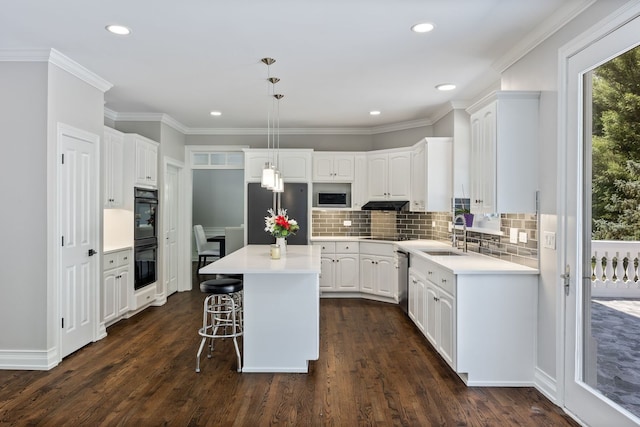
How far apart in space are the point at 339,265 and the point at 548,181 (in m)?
3.68

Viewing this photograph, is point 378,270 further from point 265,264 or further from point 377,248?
point 265,264

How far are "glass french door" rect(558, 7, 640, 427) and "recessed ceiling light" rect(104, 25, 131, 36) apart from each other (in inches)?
121

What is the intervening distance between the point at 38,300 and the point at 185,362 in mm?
1313

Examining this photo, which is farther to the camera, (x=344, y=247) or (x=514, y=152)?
(x=344, y=247)

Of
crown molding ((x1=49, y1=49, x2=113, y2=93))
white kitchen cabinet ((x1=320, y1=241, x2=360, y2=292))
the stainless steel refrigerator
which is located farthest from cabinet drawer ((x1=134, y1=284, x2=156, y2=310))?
crown molding ((x1=49, y1=49, x2=113, y2=93))

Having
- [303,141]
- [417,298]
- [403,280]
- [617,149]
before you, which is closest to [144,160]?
[303,141]

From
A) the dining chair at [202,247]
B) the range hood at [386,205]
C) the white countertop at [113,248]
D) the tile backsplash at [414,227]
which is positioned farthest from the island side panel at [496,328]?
the dining chair at [202,247]

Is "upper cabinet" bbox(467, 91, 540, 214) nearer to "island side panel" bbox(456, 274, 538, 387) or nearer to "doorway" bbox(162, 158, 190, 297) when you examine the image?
"island side panel" bbox(456, 274, 538, 387)

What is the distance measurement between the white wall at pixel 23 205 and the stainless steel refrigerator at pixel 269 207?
119 inches

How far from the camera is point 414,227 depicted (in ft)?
21.0

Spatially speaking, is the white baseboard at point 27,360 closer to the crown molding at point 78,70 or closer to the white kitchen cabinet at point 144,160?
the white kitchen cabinet at point 144,160

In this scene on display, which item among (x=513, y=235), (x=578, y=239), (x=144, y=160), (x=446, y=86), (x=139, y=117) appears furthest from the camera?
(x=139, y=117)

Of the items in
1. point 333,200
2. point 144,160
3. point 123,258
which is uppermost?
point 144,160

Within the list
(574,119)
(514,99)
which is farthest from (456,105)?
(574,119)
